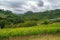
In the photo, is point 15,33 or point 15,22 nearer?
point 15,33

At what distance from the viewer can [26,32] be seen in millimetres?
29938

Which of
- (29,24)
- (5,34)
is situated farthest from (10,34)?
(29,24)

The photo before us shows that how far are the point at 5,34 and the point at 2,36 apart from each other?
2.68 ft

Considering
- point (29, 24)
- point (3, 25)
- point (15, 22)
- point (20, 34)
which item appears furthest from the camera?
point (15, 22)

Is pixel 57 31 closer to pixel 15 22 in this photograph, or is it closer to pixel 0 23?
pixel 0 23

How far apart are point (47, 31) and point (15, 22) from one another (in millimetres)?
23496

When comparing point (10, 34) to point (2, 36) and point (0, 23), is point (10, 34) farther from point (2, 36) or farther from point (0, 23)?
point (0, 23)

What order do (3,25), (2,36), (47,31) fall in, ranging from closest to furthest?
(2,36), (47,31), (3,25)

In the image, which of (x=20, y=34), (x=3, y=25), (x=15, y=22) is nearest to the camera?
(x=20, y=34)

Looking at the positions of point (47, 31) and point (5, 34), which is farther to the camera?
point (47, 31)

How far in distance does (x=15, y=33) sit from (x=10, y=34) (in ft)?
4.21

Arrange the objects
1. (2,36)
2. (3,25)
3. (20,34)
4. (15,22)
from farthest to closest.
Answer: (15,22) → (3,25) → (20,34) → (2,36)

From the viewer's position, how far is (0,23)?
44688 millimetres

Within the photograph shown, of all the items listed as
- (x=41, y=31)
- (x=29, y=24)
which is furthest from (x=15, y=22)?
(x=41, y=31)
